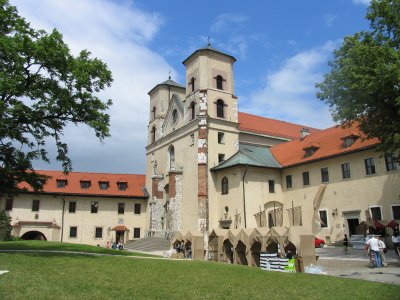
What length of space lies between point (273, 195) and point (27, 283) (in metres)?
30.7

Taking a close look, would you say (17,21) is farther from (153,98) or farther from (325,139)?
(153,98)

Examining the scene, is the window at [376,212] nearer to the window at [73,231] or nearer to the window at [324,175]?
the window at [324,175]

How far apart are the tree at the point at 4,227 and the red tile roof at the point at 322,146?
98.3ft

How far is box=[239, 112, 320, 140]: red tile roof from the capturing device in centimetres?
4691

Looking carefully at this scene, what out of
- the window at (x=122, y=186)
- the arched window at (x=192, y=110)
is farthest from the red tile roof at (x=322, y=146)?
the window at (x=122, y=186)

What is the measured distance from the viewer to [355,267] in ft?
64.1

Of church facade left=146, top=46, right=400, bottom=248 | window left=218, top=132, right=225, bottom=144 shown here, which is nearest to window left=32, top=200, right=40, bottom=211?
church facade left=146, top=46, right=400, bottom=248

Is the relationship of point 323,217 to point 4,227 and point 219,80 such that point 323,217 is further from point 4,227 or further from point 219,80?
point 4,227

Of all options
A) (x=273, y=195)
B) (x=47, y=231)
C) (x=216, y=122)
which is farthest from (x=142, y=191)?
(x=273, y=195)

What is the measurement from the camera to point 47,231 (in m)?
45.6

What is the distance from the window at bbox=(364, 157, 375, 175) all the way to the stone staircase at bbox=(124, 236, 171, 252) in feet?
64.7

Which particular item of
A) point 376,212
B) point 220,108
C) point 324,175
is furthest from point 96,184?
point 376,212

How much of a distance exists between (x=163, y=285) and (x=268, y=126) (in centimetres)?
3979

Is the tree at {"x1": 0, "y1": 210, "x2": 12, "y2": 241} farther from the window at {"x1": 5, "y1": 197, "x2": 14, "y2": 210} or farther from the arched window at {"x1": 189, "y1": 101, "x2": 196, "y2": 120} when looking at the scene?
the arched window at {"x1": 189, "y1": 101, "x2": 196, "y2": 120}
